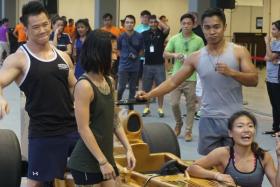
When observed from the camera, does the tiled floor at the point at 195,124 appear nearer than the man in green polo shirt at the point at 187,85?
Yes

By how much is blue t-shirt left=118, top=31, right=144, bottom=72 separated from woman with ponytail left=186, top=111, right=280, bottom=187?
747cm

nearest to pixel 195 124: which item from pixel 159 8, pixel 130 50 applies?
pixel 130 50

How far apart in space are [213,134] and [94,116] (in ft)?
4.54

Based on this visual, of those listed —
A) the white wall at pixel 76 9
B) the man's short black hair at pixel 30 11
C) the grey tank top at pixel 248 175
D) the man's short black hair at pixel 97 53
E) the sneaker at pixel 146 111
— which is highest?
the white wall at pixel 76 9

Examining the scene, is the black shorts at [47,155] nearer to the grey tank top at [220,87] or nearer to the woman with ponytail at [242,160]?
the woman with ponytail at [242,160]

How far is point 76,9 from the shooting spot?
111 ft

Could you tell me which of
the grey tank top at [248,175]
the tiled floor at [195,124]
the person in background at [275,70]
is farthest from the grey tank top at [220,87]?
the person in background at [275,70]

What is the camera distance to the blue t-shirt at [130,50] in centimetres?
1178

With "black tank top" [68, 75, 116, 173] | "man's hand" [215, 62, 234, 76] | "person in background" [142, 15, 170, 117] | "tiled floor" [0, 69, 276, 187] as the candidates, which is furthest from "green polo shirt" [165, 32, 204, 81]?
"black tank top" [68, 75, 116, 173]

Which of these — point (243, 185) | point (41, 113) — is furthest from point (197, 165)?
point (41, 113)

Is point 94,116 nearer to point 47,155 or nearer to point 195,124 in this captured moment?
point 47,155

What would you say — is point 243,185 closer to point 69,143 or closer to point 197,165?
point 197,165

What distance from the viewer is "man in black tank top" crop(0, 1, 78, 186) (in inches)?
173

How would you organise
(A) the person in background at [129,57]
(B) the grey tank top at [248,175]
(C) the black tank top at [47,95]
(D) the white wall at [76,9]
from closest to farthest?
(B) the grey tank top at [248,175] < (C) the black tank top at [47,95] < (A) the person in background at [129,57] < (D) the white wall at [76,9]
